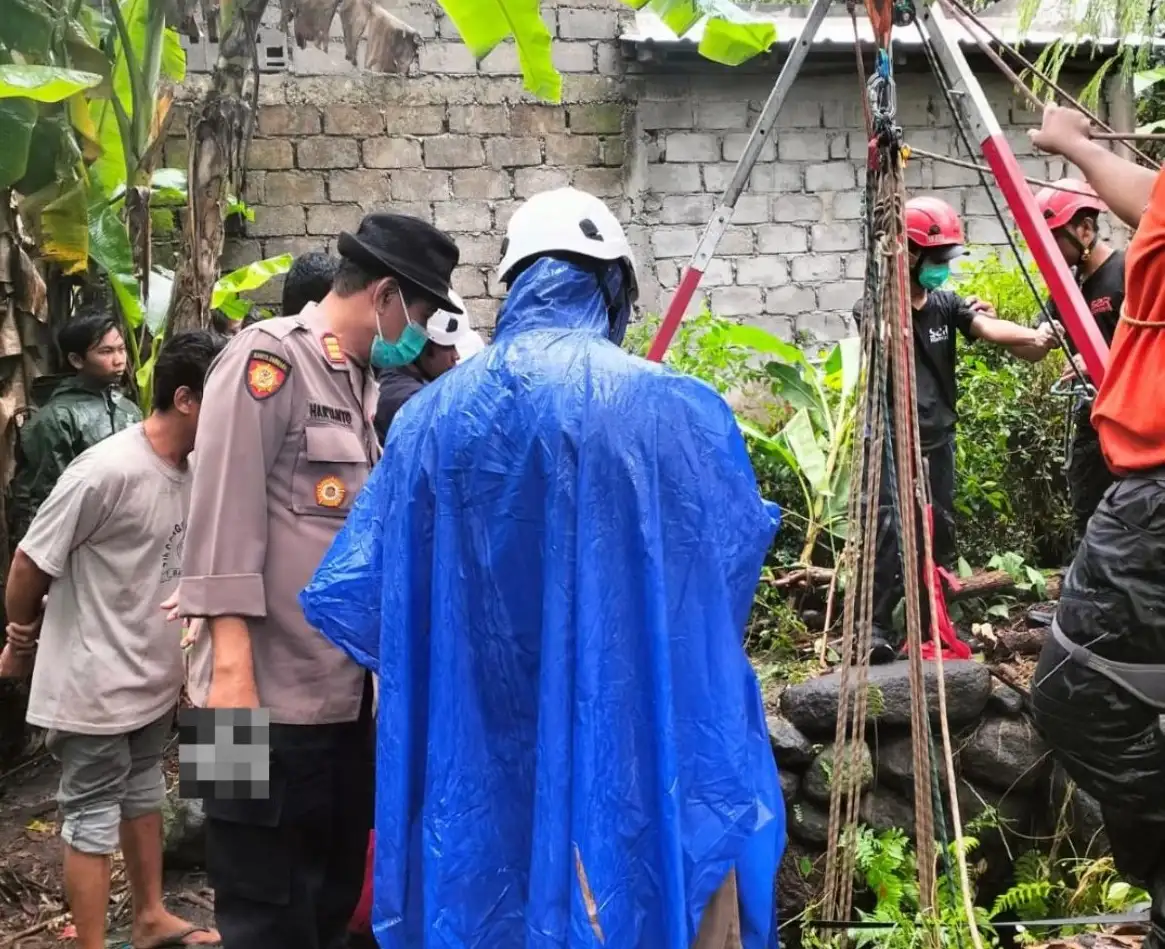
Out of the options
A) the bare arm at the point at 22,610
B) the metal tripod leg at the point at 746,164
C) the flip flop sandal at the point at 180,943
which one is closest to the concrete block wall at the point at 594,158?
the metal tripod leg at the point at 746,164

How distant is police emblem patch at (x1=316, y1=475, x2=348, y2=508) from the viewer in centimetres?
235

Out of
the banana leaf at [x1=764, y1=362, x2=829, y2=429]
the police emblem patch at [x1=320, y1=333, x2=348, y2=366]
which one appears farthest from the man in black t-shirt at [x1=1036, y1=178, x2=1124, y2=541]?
the police emblem patch at [x1=320, y1=333, x2=348, y2=366]

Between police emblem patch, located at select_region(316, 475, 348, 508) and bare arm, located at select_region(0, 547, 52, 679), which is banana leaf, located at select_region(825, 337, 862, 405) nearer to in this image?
police emblem patch, located at select_region(316, 475, 348, 508)

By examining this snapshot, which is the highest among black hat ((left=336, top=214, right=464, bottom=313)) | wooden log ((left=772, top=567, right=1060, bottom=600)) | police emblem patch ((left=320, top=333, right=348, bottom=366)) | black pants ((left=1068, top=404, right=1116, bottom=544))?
black hat ((left=336, top=214, right=464, bottom=313))

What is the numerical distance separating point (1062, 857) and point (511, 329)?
11.5 feet

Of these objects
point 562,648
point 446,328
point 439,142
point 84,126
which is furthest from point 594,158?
point 562,648

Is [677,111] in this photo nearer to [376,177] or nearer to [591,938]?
[376,177]

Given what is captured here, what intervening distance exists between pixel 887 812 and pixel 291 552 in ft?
9.57

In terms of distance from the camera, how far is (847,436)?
5.26 metres

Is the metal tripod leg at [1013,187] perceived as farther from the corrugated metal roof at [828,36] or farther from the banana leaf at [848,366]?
the corrugated metal roof at [828,36]

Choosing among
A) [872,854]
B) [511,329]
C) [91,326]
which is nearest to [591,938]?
[511,329]

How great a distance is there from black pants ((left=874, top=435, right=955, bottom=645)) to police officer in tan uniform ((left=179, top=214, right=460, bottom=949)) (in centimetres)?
226

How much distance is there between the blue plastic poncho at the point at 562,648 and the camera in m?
1.80

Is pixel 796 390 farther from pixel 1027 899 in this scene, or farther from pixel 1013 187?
pixel 1013 187
